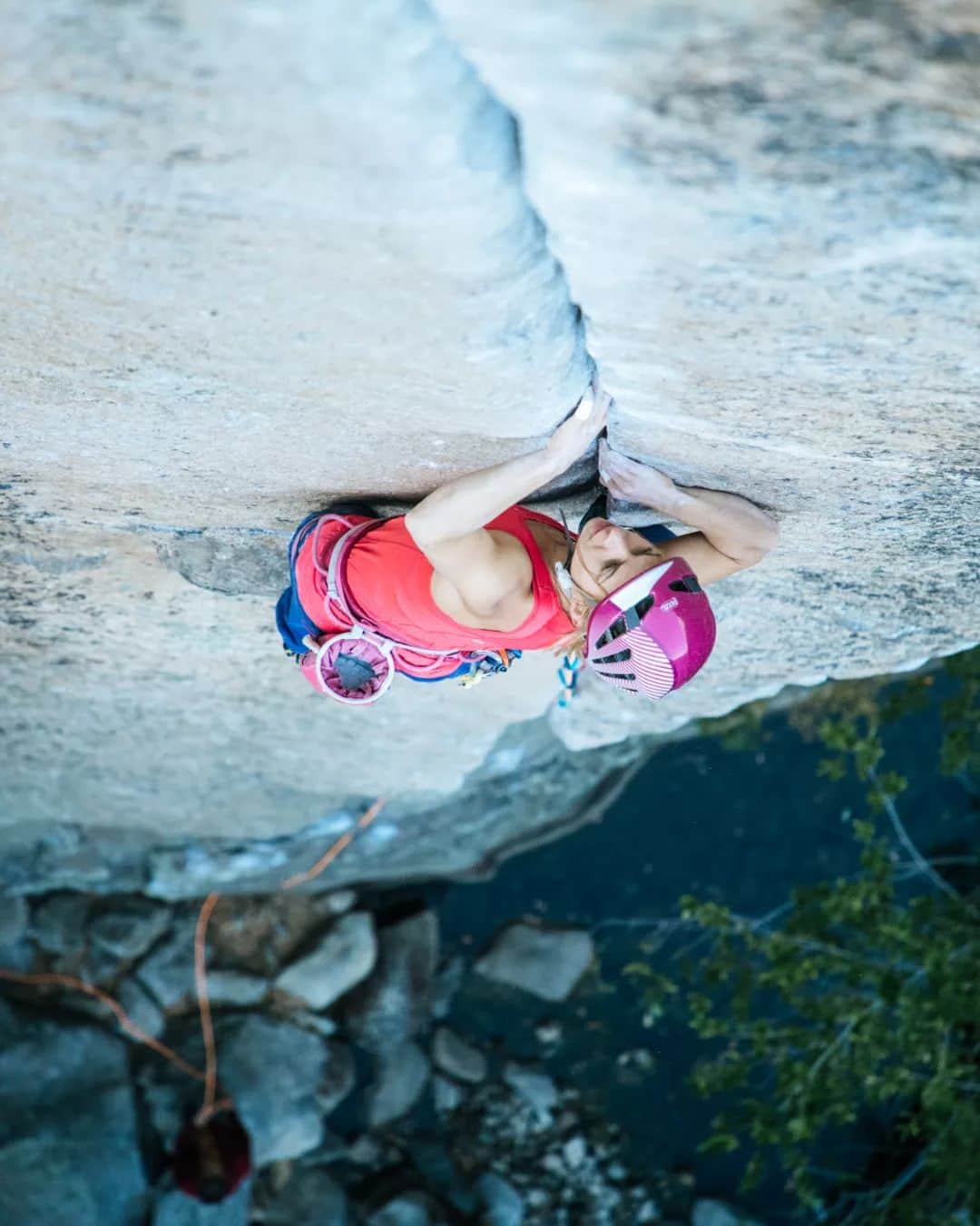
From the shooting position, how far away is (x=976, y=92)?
114 cm

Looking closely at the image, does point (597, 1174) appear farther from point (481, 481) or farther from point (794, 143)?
point (794, 143)

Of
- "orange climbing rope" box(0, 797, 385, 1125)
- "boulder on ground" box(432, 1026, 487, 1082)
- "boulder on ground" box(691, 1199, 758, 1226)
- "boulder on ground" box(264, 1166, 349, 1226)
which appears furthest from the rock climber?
"boulder on ground" box(691, 1199, 758, 1226)

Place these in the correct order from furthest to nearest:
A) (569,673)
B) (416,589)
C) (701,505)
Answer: (569,673)
(416,589)
(701,505)

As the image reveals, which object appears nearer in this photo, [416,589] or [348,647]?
[416,589]

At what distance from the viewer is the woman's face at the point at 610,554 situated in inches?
82.3

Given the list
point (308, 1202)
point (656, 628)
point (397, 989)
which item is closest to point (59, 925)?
point (397, 989)

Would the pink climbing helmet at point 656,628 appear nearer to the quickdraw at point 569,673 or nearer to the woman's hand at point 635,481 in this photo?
the woman's hand at point 635,481

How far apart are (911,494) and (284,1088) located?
4.15 m

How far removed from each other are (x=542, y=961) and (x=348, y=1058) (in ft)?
3.49

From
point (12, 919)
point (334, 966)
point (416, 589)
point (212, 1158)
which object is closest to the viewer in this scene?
point (416, 589)

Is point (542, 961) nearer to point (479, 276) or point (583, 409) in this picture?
point (583, 409)

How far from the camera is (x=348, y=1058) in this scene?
5094mm

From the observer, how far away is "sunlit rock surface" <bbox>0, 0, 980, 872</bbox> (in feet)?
3.74

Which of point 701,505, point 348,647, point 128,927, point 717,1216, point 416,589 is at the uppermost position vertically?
point 701,505
